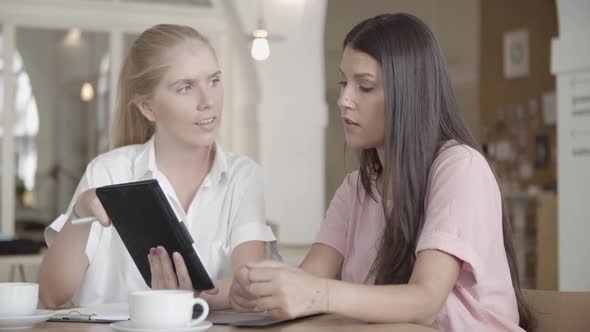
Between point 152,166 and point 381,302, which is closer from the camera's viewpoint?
point 381,302

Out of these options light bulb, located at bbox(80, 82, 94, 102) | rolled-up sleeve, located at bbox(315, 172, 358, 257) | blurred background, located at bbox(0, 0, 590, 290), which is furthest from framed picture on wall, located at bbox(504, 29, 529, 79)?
rolled-up sleeve, located at bbox(315, 172, 358, 257)

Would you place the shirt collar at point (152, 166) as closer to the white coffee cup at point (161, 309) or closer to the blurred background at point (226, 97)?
the white coffee cup at point (161, 309)

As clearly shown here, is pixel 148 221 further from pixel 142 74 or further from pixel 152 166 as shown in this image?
pixel 142 74

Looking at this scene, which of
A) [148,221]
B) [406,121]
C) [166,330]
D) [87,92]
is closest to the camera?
[166,330]

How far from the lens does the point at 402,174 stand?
1895 millimetres

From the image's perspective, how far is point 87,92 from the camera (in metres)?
8.00

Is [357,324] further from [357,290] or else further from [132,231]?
[132,231]

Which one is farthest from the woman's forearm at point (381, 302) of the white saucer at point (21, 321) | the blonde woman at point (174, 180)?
the blonde woman at point (174, 180)

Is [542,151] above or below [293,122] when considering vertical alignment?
below

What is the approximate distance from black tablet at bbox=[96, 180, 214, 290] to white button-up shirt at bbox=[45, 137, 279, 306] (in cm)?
45

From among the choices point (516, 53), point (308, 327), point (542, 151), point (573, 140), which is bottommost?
point (308, 327)

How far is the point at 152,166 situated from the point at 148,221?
60cm

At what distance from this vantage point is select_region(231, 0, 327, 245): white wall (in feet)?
23.7

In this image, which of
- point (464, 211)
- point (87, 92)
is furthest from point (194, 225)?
point (87, 92)
